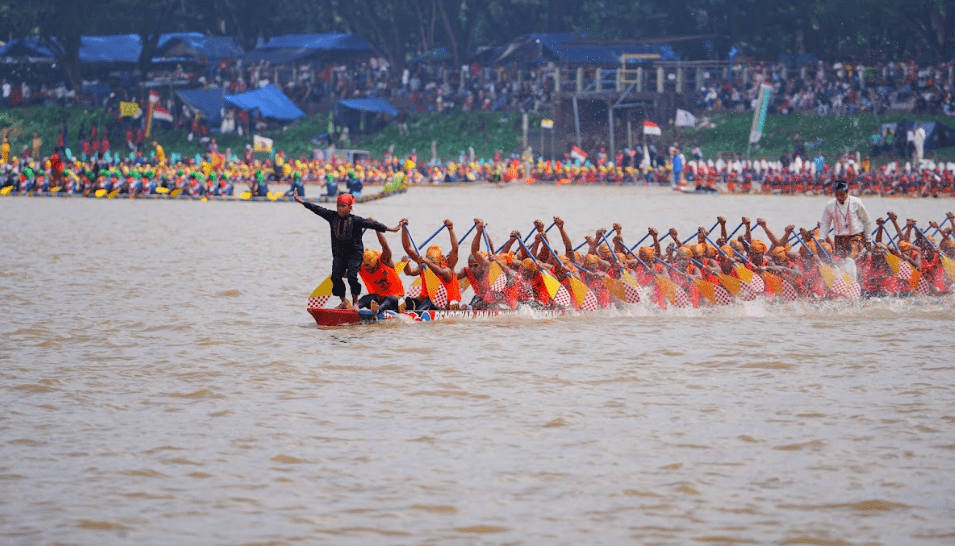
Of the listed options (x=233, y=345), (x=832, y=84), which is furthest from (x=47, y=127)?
(x=233, y=345)

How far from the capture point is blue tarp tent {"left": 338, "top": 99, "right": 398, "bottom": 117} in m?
63.0

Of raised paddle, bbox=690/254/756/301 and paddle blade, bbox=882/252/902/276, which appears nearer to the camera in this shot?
raised paddle, bbox=690/254/756/301

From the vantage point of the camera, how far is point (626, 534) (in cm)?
897

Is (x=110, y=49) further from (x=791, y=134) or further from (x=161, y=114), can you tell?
(x=791, y=134)


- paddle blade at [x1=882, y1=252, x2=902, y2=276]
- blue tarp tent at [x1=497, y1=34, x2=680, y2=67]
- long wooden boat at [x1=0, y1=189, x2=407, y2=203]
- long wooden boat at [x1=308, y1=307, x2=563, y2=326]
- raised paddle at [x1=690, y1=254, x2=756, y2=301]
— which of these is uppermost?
blue tarp tent at [x1=497, y1=34, x2=680, y2=67]

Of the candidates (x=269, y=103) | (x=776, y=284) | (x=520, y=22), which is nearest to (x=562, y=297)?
(x=776, y=284)

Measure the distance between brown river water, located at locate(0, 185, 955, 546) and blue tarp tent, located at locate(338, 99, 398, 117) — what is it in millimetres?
41955

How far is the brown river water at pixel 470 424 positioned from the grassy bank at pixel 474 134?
36.5 m

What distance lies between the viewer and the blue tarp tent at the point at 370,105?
6297 centimetres

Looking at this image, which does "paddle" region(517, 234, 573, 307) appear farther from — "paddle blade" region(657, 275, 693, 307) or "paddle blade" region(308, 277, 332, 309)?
"paddle blade" region(308, 277, 332, 309)

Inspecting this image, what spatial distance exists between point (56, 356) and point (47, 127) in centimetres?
5596

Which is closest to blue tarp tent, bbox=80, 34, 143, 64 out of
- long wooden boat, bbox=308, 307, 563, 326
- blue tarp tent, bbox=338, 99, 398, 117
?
blue tarp tent, bbox=338, 99, 398, 117

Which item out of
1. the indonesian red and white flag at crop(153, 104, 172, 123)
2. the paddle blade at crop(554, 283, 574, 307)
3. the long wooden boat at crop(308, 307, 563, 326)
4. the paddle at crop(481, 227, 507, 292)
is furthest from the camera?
the indonesian red and white flag at crop(153, 104, 172, 123)

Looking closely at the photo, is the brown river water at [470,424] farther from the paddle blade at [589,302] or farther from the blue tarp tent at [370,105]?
the blue tarp tent at [370,105]
